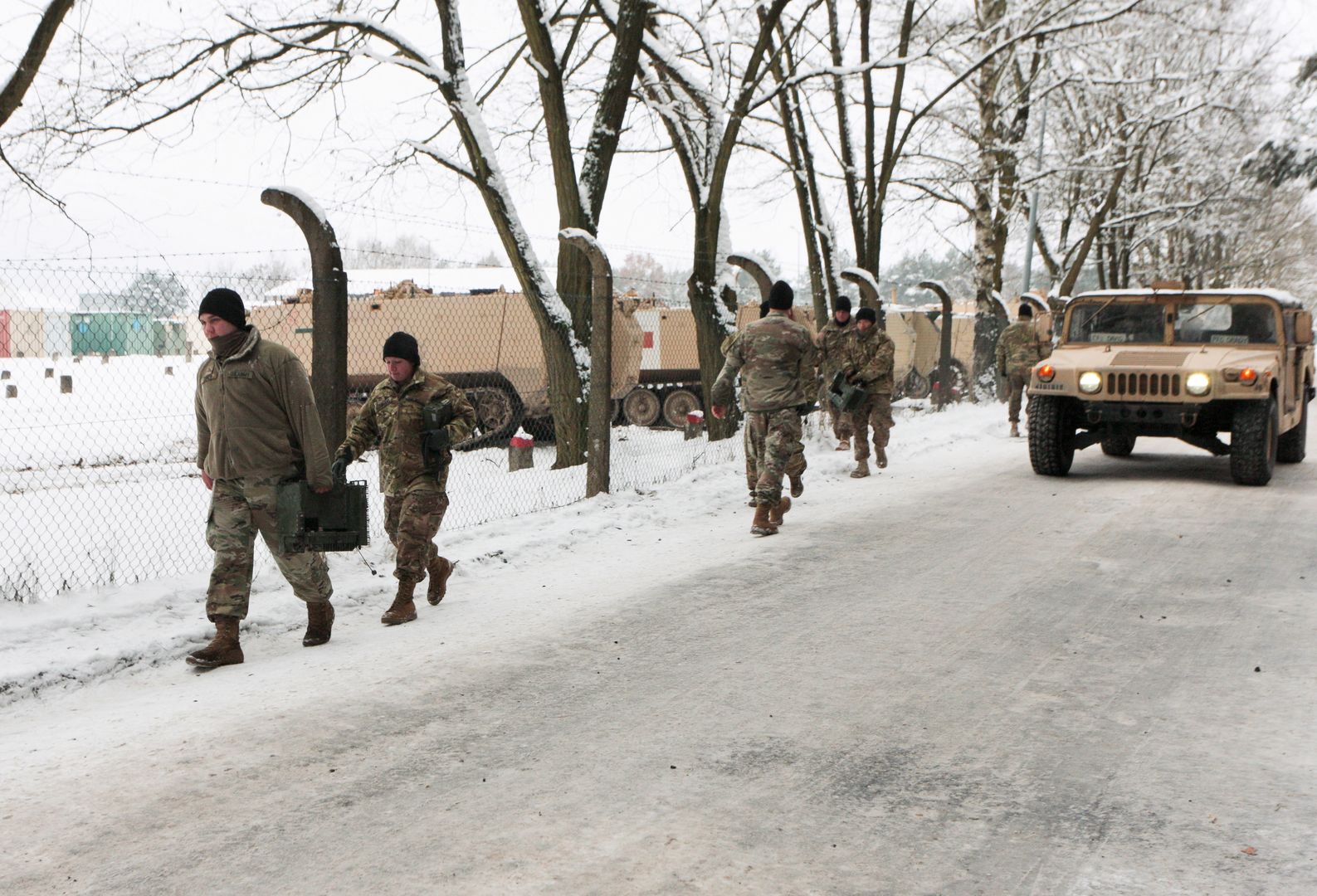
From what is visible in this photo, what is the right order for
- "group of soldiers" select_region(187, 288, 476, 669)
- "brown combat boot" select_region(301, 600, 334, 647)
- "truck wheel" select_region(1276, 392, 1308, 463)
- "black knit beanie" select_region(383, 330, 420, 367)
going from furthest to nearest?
"truck wheel" select_region(1276, 392, 1308, 463), "black knit beanie" select_region(383, 330, 420, 367), "brown combat boot" select_region(301, 600, 334, 647), "group of soldiers" select_region(187, 288, 476, 669)

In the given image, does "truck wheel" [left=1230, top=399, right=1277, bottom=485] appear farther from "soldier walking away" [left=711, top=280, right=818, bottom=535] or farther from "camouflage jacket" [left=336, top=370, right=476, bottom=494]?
"camouflage jacket" [left=336, top=370, right=476, bottom=494]

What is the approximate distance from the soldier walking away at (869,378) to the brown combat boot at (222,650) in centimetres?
731

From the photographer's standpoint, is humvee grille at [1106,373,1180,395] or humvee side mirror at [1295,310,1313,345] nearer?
humvee grille at [1106,373,1180,395]

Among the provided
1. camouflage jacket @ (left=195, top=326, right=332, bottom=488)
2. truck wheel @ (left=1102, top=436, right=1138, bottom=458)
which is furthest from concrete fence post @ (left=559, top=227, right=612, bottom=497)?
truck wheel @ (left=1102, top=436, right=1138, bottom=458)

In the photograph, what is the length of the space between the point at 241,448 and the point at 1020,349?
12.1 m

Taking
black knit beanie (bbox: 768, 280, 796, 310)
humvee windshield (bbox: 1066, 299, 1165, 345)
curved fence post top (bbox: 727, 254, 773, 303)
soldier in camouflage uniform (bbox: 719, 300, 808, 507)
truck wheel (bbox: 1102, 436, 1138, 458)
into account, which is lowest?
truck wheel (bbox: 1102, 436, 1138, 458)

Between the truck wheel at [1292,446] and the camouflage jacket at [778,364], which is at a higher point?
the camouflage jacket at [778,364]

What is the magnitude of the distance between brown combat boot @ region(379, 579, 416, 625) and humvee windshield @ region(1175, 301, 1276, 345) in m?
8.16

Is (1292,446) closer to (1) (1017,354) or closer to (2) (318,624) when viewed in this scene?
(1) (1017,354)

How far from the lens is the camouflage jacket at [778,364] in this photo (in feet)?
28.5

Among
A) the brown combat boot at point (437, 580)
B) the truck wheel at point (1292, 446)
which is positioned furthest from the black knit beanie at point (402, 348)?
the truck wheel at point (1292, 446)

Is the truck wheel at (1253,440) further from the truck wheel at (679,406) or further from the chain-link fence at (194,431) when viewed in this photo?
the truck wheel at (679,406)

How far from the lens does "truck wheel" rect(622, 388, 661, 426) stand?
2145 centimetres

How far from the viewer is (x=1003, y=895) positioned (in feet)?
9.99
